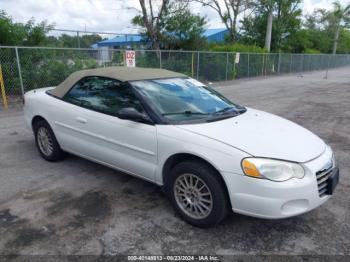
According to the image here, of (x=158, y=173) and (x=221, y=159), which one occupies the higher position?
(x=221, y=159)

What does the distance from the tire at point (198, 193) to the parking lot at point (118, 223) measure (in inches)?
4.9

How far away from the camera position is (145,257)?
272 cm

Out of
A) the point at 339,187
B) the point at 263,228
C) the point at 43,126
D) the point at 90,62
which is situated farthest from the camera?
the point at 90,62

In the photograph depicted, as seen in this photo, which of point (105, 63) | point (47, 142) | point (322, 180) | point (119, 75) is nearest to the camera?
point (322, 180)

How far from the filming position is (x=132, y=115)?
3.38 m

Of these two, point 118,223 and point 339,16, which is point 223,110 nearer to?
point 118,223

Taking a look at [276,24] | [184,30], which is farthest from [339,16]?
[184,30]

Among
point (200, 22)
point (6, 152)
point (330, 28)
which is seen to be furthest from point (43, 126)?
point (330, 28)

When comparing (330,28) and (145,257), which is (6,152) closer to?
(145,257)

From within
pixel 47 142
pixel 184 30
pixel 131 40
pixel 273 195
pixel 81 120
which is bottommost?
pixel 47 142

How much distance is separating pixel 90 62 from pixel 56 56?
1.30m

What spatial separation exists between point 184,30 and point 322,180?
17.9 m

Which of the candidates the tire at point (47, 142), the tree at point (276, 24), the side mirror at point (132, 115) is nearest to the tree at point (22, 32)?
the tire at point (47, 142)

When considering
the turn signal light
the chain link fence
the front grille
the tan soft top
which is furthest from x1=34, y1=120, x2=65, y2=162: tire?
the chain link fence
